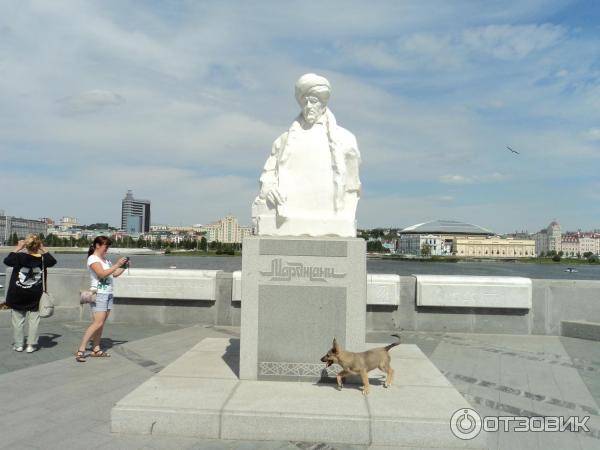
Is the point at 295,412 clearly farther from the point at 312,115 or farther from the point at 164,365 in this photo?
the point at 312,115

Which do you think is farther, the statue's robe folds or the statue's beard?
the statue's beard

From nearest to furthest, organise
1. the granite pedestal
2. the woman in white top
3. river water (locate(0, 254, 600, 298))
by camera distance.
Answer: the granite pedestal < the woman in white top < river water (locate(0, 254, 600, 298))

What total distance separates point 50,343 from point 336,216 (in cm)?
532

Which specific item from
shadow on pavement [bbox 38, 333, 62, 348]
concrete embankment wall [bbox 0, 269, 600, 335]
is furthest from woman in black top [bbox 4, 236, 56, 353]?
concrete embankment wall [bbox 0, 269, 600, 335]

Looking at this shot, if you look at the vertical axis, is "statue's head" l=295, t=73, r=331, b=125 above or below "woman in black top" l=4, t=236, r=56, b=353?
above

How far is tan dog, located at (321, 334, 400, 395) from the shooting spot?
15.3 feet

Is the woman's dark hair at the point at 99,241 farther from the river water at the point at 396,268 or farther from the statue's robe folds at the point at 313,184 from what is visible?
the river water at the point at 396,268

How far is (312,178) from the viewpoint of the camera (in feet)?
19.1

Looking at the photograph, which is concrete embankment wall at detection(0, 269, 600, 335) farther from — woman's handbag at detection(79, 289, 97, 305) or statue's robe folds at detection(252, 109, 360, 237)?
statue's robe folds at detection(252, 109, 360, 237)

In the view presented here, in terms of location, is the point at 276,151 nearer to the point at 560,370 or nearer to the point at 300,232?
the point at 300,232

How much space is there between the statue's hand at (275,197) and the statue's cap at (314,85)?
1.24 meters

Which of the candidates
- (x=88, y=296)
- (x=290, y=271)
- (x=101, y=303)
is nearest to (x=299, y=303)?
(x=290, y=271)

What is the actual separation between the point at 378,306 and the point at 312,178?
449cm

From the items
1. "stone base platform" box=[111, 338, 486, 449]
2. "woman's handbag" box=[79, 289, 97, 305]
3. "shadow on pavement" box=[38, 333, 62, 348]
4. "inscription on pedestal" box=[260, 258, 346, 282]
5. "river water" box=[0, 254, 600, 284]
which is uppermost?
"inscription on pedestal" box=[260, 258, 346, 282]
